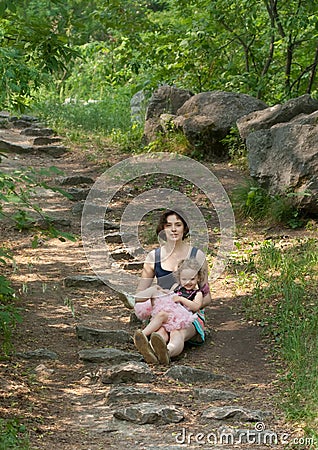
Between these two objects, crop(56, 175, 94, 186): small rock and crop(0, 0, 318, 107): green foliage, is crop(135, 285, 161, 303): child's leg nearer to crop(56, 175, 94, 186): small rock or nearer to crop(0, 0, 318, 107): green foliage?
crop(56, 175, 94, 186): small rock

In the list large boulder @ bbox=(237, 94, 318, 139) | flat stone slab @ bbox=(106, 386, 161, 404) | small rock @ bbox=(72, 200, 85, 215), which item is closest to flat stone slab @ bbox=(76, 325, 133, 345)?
flat stone slab @ bbox=(106, 386, 161, 404)

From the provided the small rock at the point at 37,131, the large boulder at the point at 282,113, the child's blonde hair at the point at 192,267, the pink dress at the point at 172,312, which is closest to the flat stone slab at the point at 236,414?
the pink dress at the point at 172,312

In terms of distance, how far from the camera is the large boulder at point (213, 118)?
10.2 metres

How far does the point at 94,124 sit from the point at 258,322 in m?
8.21

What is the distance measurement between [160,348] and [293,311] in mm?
1278

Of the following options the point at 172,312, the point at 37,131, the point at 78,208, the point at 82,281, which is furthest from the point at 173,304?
the point at 37,131

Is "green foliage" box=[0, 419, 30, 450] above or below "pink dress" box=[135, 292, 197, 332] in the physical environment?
below

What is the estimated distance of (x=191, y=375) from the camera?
4.85 metres

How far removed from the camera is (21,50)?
18.3 ft

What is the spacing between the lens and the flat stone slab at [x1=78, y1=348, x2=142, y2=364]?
5113 millimetres

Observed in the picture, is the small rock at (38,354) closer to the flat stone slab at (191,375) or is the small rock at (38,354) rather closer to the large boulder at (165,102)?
the flat stone slab at (191,375)

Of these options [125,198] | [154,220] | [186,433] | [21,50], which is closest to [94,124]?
[125,198]

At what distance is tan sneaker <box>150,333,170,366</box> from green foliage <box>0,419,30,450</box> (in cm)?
123

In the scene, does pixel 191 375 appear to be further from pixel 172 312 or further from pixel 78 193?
pixel 78 193
